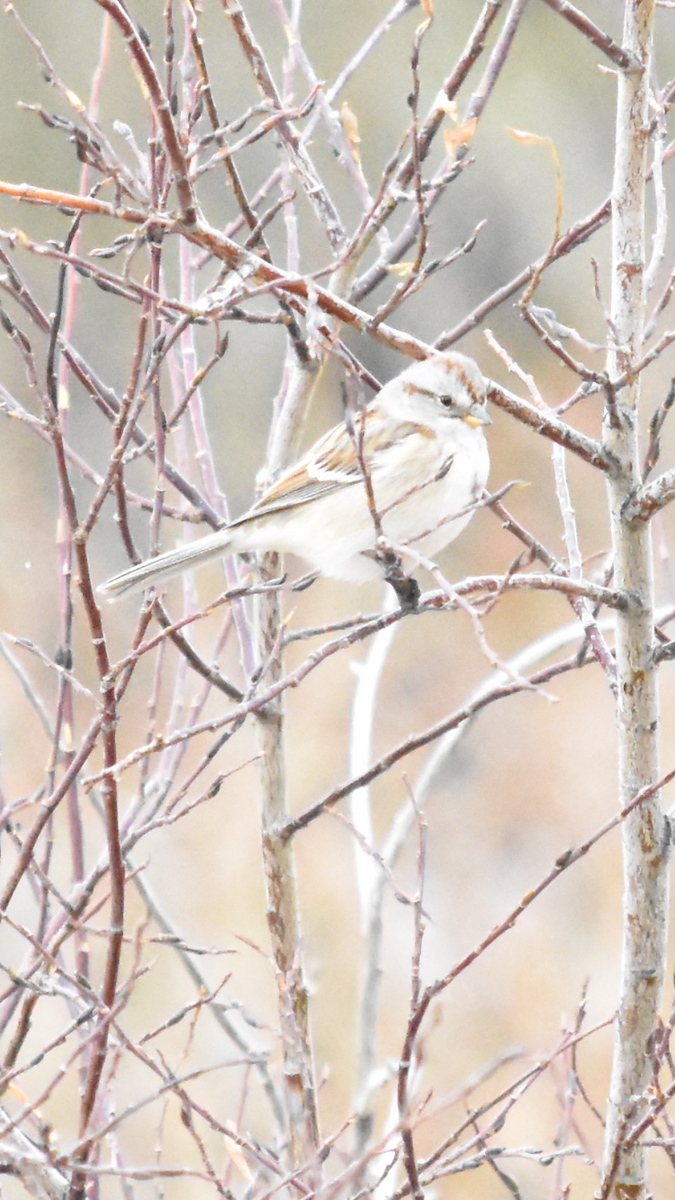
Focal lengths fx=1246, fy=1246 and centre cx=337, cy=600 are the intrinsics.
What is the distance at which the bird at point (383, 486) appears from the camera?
231cm

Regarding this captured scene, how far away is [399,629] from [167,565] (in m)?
4.69

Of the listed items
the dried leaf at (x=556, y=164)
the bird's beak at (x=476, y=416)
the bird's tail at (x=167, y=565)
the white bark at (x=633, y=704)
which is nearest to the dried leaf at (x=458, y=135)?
the dried leaf at (x=556, y=164)

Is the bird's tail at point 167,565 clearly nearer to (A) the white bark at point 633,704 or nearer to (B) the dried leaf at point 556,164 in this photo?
(A) the white bark at point 633,704

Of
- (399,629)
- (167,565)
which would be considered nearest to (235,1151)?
(167,565)

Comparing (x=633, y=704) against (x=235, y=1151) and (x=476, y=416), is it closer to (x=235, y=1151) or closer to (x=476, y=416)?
(x=235, y=1151)

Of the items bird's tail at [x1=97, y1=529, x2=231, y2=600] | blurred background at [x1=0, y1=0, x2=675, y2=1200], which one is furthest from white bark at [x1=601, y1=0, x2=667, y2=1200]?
blurred background at [x1=0, y1=0, x2=675, y2=1200]

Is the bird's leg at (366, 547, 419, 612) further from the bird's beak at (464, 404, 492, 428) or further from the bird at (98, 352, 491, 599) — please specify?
the bird's beak at (464, 404, 492, 428)

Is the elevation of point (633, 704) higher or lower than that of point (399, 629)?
lower

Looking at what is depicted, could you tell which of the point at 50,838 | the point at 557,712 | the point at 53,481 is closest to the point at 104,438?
the point at 53,481

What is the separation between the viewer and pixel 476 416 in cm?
250

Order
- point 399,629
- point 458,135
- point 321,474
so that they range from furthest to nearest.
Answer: point 399,629 → point 321,474 → point 458,135

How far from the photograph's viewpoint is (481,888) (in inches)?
306

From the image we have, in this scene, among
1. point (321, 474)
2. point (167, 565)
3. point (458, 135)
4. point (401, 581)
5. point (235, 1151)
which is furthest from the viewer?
point (321, 474)

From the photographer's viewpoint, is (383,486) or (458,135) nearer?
(458,135)
